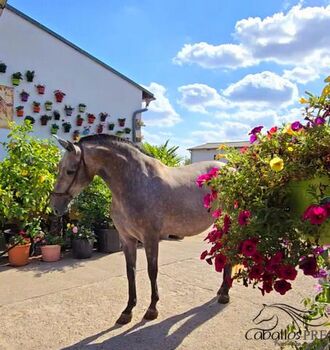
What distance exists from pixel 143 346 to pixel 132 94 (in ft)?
26.8

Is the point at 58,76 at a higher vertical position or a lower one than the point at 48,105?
higher

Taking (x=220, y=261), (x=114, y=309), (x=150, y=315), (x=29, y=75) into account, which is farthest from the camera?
(x=29, y=75)

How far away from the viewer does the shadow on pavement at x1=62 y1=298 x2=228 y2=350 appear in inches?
102

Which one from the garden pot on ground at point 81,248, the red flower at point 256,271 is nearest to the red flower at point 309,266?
the red flower at point 256,271

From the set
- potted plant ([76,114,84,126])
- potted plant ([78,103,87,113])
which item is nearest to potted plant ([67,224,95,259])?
potted plant ([76,114,84,126])

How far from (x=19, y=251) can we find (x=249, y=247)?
4.36m

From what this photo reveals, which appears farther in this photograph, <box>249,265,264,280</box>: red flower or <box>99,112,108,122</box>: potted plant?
<box>99,112,108,122</box>: potted plant

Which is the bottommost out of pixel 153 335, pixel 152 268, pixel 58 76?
pixel 153 335

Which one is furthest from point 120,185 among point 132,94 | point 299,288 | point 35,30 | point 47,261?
point 132,94

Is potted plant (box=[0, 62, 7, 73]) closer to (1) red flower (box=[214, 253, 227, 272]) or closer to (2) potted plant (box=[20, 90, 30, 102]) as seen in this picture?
(2) potted plant (box=[20, 90, 30, 102])

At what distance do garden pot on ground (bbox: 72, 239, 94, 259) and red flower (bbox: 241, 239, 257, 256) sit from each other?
14.5ft

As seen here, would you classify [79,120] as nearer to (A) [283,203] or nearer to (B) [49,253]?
(B) [49,253]

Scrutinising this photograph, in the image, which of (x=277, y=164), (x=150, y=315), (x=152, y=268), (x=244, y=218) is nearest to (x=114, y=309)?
(x=150, y=315)

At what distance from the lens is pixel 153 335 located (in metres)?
2.77
